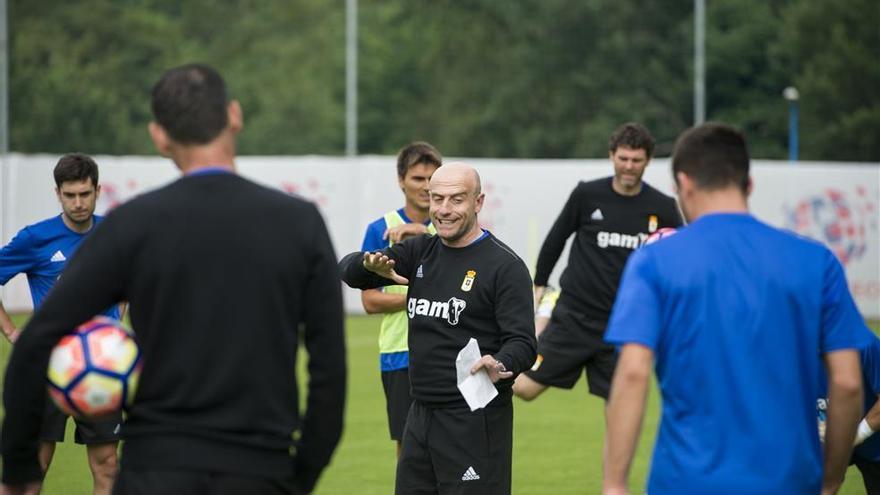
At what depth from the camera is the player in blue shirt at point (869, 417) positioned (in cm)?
545

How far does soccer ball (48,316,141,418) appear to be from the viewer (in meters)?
4.07

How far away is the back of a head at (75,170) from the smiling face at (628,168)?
3.63 m

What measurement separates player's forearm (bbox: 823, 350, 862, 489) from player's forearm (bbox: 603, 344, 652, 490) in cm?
62

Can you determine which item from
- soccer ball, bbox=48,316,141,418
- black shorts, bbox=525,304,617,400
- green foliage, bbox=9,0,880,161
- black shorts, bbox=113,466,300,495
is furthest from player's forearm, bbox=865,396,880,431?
green foliage, bbox=9,0,880,161

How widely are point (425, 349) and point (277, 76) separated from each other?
39873mm

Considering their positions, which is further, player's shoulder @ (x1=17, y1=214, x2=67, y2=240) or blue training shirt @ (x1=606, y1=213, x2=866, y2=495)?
player's shoulder @ (x1=17, y1=214, x2=67, y2=240)

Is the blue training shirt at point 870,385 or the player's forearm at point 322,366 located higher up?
the player's forearm at point 322,366

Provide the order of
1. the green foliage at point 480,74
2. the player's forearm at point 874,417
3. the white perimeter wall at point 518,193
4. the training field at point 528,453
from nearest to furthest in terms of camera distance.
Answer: the player's forearm at point 874,417 → the training field at point 528,453 → the white perimeter wall at point 518,193 → the green foliage at point 480,74

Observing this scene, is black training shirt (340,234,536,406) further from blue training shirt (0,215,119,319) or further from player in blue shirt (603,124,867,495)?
blue training shirt (0,215,119,319)

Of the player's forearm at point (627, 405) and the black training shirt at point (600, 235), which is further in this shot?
the black training shirt at point (600, 235)

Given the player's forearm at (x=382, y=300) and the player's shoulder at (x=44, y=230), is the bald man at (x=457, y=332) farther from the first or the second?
the player's shoulder at (x=44, y=230)

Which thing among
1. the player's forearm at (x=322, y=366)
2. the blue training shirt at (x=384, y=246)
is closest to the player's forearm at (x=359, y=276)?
the blue training shirt at (x=384, y=246)

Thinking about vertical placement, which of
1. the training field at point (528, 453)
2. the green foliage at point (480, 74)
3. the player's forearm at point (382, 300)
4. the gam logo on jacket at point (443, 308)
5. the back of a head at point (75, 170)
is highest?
the green foliage at point (480, 74)

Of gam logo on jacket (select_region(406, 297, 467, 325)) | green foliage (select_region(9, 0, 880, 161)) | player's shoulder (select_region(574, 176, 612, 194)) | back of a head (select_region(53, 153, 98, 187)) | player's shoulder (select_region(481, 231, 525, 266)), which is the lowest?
gam logo on jacket (select_region(406, 297, 467, 325))
